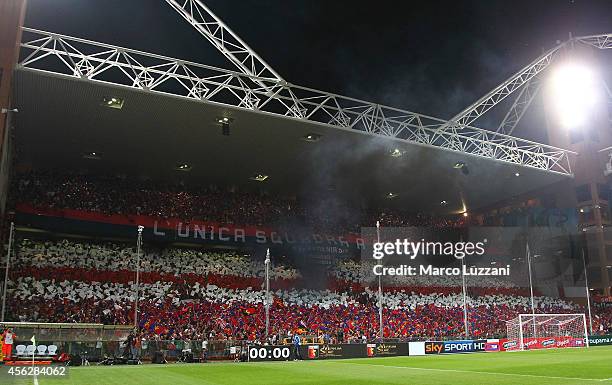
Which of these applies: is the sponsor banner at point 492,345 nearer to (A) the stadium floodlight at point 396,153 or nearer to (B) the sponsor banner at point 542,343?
(B) the sponsor banner at point 542,343

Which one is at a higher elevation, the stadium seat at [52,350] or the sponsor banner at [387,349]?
the stadium seat at [52,350]

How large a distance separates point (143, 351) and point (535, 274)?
36940 millimetres

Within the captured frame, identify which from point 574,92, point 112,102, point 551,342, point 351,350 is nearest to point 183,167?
point 112,102

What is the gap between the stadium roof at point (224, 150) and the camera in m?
26.2

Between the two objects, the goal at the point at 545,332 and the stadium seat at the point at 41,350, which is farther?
the goal at the point at 545,332

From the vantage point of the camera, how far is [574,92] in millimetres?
40188

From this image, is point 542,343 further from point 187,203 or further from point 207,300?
point 187,203

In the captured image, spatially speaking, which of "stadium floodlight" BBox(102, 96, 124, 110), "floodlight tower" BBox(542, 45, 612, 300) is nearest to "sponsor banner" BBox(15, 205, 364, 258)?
"stadium floodlight" BBox(102, 96, 124, 110)

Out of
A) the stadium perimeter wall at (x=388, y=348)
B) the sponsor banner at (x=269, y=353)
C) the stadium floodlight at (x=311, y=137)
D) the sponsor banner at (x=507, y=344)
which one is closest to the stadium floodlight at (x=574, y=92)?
the stadium perimeter wall at (x=388, y=348)

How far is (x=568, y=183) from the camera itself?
A: 42938 mm

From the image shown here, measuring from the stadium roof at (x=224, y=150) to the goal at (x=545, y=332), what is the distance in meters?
11.0

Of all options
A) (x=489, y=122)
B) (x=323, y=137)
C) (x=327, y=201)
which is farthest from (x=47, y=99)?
(x=489, y=122)

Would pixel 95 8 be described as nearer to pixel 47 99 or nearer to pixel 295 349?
pixel 47 99

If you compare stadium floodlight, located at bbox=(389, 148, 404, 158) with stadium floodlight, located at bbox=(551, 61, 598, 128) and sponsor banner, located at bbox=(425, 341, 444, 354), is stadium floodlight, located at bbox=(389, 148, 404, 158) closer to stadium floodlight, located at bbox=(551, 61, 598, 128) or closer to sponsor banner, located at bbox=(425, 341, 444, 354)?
sponsor banner, located at bbox=(425, 341, 444, 354)
